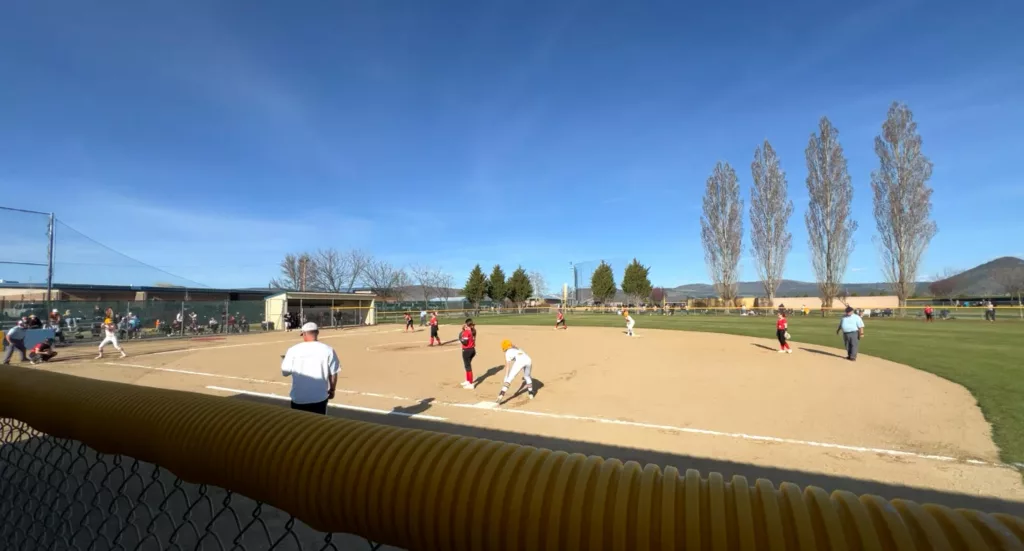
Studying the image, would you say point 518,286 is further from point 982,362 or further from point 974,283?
point 974,283

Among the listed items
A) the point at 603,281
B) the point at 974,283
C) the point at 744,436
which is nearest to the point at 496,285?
the point at 603,281

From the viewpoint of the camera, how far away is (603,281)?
81750 millimetres

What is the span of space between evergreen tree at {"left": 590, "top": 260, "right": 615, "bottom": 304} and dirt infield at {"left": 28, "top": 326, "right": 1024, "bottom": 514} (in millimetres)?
63527

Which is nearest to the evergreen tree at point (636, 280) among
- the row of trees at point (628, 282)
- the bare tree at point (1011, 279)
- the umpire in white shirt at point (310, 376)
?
the row of trees at point (628, 282)

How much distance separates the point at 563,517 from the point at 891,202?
56.6m

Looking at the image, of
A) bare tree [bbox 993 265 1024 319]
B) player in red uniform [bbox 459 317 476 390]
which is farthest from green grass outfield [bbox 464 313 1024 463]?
bare tree [bbox 993 265 1024 319]

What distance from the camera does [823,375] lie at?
41.0ft

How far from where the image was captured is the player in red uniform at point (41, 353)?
16.4 m

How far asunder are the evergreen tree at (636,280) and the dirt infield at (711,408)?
63389 millimetres

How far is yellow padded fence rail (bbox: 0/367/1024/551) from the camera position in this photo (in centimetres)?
75

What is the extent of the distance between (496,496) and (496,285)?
7282 centimetres

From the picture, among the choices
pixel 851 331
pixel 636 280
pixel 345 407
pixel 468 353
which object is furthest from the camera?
pixel 636 280

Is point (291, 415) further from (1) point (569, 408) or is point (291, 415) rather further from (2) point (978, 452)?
(2) point (978, 452)

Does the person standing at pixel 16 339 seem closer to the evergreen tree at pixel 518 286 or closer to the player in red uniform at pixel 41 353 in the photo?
the player in red uniform at pixel 41 353
